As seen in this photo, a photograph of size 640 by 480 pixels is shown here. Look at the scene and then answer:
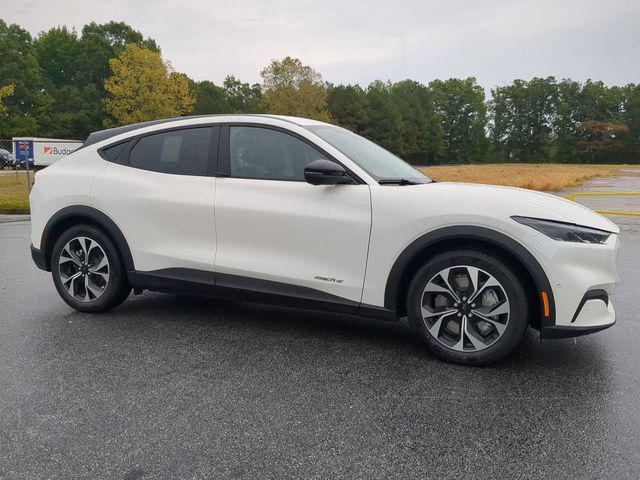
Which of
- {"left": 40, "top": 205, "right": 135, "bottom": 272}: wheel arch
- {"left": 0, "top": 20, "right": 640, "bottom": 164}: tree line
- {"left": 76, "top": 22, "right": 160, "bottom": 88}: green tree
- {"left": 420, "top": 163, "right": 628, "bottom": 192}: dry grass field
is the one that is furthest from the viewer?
{"left": 76, "top": 22, "right": 160, "bottom": 88}: green tree

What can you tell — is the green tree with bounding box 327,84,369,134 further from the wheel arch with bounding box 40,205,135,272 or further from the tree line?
the wheel arch with bounding box 40,205,135,272

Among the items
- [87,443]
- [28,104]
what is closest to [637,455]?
[87,443]

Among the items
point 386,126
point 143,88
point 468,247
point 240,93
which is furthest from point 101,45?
point 468,247

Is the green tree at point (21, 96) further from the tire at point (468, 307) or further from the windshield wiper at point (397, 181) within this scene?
the tire at point (468, 307)

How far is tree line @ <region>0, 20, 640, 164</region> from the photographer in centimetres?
5516

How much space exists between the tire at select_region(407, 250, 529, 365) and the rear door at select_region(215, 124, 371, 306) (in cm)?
46

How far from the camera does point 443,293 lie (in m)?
3.51

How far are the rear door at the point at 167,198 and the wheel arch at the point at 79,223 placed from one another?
0.06 metres

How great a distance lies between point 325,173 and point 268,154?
0.64 meters

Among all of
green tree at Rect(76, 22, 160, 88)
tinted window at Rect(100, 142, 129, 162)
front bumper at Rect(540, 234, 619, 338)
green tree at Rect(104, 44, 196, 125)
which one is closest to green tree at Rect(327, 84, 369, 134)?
green tree at Rect(76, 22, 160, 88)

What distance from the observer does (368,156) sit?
4184 mm

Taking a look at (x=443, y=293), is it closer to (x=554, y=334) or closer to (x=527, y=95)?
(x=554, y=334)

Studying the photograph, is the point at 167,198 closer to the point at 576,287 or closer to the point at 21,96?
the point at 576,287

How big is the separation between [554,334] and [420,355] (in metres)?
0.90
